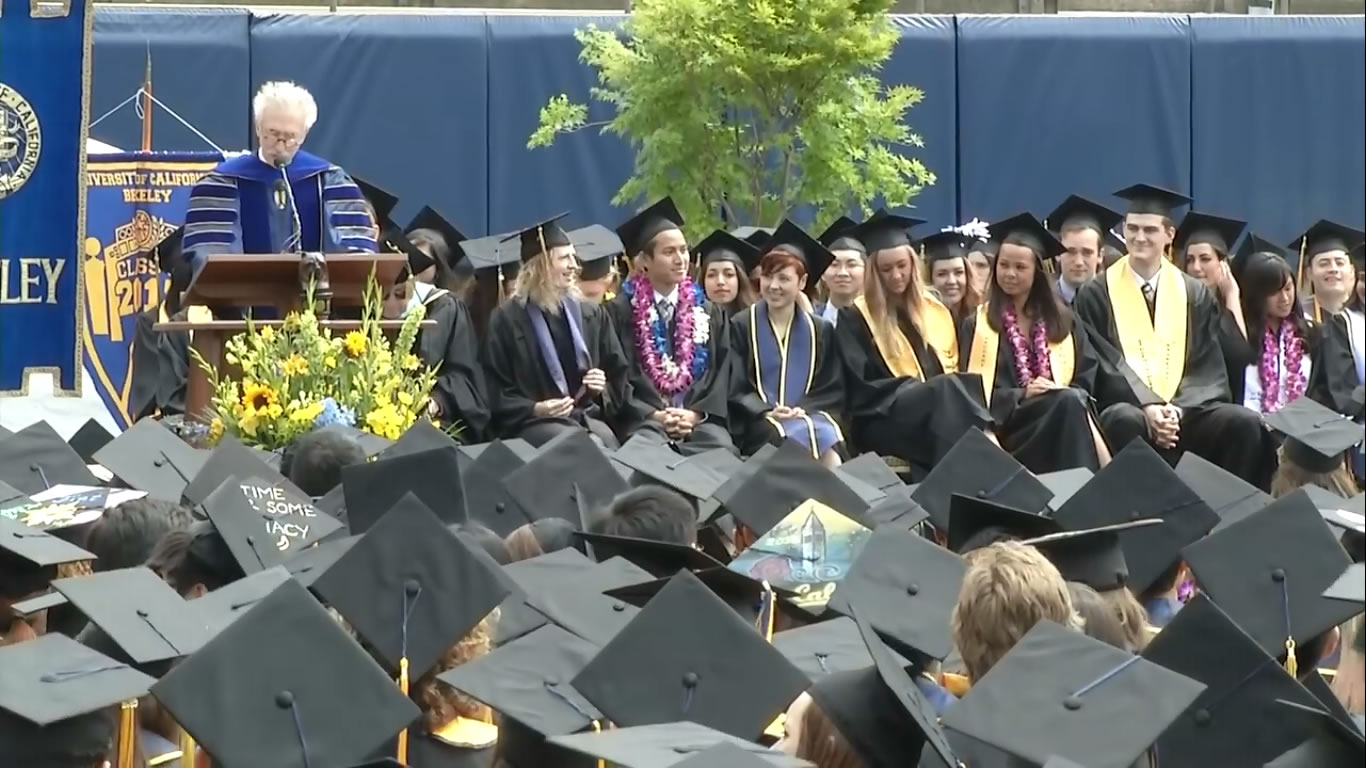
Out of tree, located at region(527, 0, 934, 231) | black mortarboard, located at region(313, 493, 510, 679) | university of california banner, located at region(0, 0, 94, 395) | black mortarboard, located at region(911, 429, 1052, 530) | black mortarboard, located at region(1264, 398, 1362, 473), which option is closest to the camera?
black mortarboard, located at region(313, 493, 510, 679)

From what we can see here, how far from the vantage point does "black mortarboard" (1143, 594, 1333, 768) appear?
14.4 ft

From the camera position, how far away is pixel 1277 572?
5.37m

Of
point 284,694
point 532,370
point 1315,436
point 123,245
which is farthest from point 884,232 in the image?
point 284,694

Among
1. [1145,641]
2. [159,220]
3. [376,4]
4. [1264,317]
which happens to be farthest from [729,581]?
[376,4]

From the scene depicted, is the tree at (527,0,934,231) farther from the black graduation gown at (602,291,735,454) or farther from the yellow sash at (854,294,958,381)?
the black graduation gown at (602,291,735,454)

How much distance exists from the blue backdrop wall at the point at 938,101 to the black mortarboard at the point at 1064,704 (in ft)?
49.5

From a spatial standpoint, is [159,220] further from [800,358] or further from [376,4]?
[376,4]

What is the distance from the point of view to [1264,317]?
1043 centimetres

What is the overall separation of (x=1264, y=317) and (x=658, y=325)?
305 cm

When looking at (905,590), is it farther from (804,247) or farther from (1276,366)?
(1276,366)

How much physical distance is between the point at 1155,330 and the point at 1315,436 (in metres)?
2.74

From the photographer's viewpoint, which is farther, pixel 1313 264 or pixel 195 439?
pixel 1313 264

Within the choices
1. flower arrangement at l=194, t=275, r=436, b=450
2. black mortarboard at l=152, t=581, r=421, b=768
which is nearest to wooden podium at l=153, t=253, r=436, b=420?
flower arrangement at l=194, t=275, r=436, b=450

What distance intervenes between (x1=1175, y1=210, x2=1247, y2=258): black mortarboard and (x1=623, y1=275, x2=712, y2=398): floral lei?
9.54 ft
